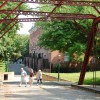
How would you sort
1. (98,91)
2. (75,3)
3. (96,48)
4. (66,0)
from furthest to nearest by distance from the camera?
(96,48), (98,91), (75,3), (66,0)

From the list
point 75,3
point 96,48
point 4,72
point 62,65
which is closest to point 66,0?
point 75,3

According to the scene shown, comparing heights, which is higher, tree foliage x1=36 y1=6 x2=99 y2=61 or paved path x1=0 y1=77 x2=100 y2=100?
tree foliage x1=36 y1=6 x2=99 y2=61

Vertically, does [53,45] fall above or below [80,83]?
above

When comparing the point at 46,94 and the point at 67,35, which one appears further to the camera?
the point at 67,35

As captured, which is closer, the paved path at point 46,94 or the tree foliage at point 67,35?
the paved path at point 46,94

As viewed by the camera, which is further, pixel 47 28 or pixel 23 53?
pixel 23 53

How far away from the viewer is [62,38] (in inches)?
1543

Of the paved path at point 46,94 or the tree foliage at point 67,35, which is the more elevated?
the tree foliage at point 67,35

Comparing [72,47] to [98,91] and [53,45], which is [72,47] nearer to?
[53,45]

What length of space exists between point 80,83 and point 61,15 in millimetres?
8223

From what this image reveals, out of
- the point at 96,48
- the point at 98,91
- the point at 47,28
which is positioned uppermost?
the point at 47,28

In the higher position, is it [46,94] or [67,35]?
[67,35]

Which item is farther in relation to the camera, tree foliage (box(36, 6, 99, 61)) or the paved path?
tree foliage (box(36, 6, 99, 61))

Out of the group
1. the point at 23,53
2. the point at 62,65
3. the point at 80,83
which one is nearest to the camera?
the point at 80,83
